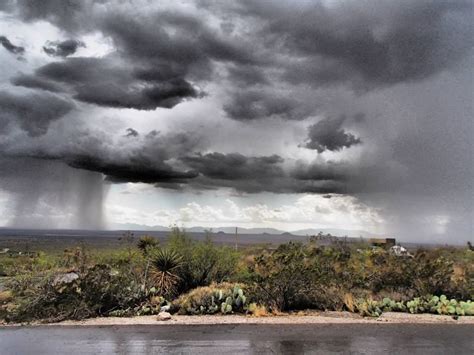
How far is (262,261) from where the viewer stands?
17.7 meters

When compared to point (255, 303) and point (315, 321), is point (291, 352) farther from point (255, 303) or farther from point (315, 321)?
point (255, 303)

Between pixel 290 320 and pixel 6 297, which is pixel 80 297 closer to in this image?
pixel 6 297

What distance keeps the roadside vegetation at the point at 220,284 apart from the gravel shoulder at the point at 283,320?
0.40 metres

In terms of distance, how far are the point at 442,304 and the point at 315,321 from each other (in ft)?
15.5

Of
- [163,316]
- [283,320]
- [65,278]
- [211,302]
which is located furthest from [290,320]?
Answer: [65,278]

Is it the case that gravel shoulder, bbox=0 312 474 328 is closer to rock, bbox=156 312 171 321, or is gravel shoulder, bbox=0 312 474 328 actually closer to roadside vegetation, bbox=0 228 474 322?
rock, bbox=156 312 171 321

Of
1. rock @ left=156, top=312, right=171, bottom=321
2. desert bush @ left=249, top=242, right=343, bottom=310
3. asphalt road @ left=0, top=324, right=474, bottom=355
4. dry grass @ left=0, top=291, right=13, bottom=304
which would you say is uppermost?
desert bush @ left=249, top=242, right=343, bottom=310

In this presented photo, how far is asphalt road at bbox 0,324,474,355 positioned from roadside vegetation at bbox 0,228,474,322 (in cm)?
163

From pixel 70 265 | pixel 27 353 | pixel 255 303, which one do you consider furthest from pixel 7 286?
pixel 255 303

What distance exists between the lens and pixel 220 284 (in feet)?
57.2

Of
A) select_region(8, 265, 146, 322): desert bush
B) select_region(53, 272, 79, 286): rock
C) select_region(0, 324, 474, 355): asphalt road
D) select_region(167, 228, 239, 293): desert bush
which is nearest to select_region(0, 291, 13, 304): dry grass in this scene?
select_region(8, 265, 146, 322): desert bush

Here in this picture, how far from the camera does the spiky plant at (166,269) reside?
17.1 meters

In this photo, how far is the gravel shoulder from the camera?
47.0 ft

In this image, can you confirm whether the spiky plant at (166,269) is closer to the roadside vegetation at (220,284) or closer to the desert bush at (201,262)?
the roadside vegetation at (220,284)
